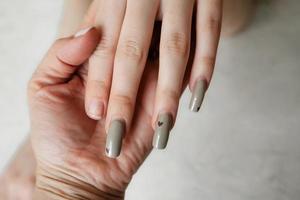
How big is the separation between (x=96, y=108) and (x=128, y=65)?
77 mm

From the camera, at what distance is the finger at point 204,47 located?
59 centimetres

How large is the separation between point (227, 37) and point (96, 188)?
0.57m

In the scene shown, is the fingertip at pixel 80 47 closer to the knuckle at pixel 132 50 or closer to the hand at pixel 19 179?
the knuckle at pixel 132 50

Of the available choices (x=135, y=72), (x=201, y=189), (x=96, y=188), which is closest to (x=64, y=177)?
(x=96, y=188)

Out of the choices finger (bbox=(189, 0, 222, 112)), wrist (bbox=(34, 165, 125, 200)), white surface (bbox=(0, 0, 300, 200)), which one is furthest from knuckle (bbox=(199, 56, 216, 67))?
white surface (bbox=(0, 0, 300, 200))

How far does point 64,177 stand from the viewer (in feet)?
2.06

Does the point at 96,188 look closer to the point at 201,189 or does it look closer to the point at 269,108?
the point at 201,189

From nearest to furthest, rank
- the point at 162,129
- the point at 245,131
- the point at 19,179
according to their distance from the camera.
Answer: the point at 162,129 < the point at 19,179 < the point at 245,131

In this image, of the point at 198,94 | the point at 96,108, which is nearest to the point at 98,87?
the point at 96,108

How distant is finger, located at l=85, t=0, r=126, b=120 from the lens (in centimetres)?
59

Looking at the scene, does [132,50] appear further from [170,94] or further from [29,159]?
[29,159]

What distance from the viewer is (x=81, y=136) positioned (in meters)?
0.64

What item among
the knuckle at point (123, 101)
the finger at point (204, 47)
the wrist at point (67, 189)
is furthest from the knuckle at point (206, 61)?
the wrist at point (67, 189)

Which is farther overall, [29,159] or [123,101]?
[29,159]
